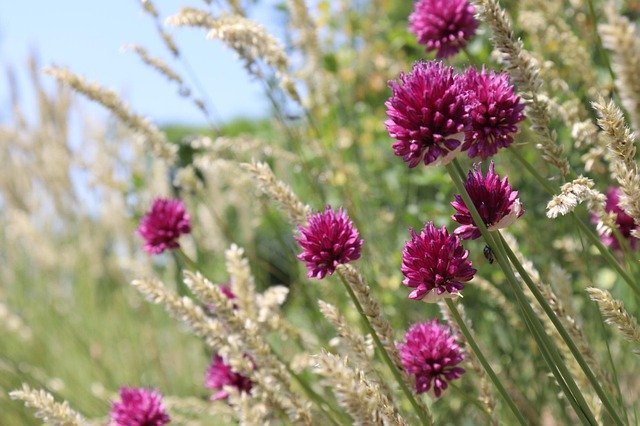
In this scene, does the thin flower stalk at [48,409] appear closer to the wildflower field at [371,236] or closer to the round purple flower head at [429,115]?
the wildflower field at [371,236]

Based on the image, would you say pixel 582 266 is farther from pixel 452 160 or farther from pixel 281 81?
pixel 452 160

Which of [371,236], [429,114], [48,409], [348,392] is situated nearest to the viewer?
[348,392]

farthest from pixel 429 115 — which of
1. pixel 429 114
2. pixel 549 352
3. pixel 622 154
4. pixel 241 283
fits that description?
pixel 241 283

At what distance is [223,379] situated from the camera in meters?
2.07

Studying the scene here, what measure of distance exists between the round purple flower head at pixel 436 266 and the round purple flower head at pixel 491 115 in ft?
0.57

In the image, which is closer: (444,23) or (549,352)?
(549,352)

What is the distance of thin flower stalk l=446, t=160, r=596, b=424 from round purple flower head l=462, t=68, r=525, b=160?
107 millimetres

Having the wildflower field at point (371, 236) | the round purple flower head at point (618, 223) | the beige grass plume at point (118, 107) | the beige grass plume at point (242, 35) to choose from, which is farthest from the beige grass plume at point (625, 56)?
the beige grass plume at point (118, 107)

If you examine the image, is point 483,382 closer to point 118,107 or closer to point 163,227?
point 163,227

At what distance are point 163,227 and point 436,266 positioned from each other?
96 cm

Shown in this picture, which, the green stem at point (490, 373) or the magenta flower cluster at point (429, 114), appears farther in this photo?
the green stem at point (490, 373)

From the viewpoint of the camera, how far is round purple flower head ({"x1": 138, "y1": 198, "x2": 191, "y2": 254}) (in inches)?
80.8

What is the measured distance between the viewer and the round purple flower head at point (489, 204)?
126cm

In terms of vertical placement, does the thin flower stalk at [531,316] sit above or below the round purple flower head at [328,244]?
below
